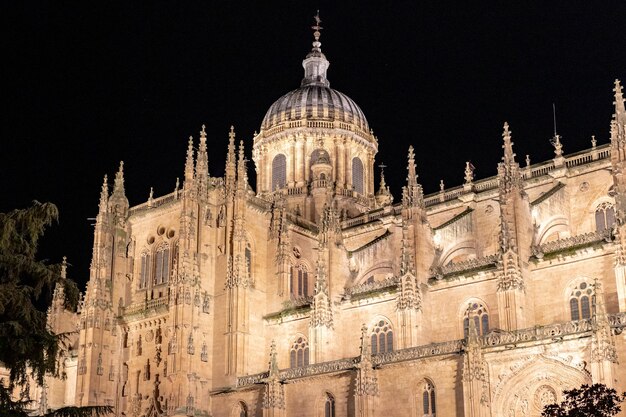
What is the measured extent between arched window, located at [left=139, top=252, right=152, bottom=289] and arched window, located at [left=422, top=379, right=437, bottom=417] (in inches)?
938

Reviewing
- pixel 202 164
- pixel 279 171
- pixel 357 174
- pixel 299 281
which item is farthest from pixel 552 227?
pixel 279 171

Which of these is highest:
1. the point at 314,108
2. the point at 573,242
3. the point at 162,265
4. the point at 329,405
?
the point at 314,108

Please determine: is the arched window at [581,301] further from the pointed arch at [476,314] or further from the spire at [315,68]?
the spire at [315,68]

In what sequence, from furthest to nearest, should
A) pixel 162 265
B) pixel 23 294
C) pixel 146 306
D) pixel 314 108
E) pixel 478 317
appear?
pixel 314 108 < pixel 162 265 < pixel 146 306 < pixel 478 317 < pixel 23 294

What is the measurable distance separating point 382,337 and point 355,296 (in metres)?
2.95

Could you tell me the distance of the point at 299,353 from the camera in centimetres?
5094

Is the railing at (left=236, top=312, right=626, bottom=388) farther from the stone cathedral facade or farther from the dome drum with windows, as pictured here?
the dome drum with windows

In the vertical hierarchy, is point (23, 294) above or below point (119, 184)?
below

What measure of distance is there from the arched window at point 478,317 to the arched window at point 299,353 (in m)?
10.4

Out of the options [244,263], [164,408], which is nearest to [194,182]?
[244,263]

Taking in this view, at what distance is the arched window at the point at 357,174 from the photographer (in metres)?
67.5

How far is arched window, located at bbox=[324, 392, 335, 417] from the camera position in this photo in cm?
4319

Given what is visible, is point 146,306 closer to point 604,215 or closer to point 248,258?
point 248,258

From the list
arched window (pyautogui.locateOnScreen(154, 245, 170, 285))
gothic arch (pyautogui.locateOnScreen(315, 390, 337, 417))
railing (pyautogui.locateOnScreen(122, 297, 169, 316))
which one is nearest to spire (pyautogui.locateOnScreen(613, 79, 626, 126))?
gothic arch (pyautogui.locateOnScreen(315, 390, 337, 417))
